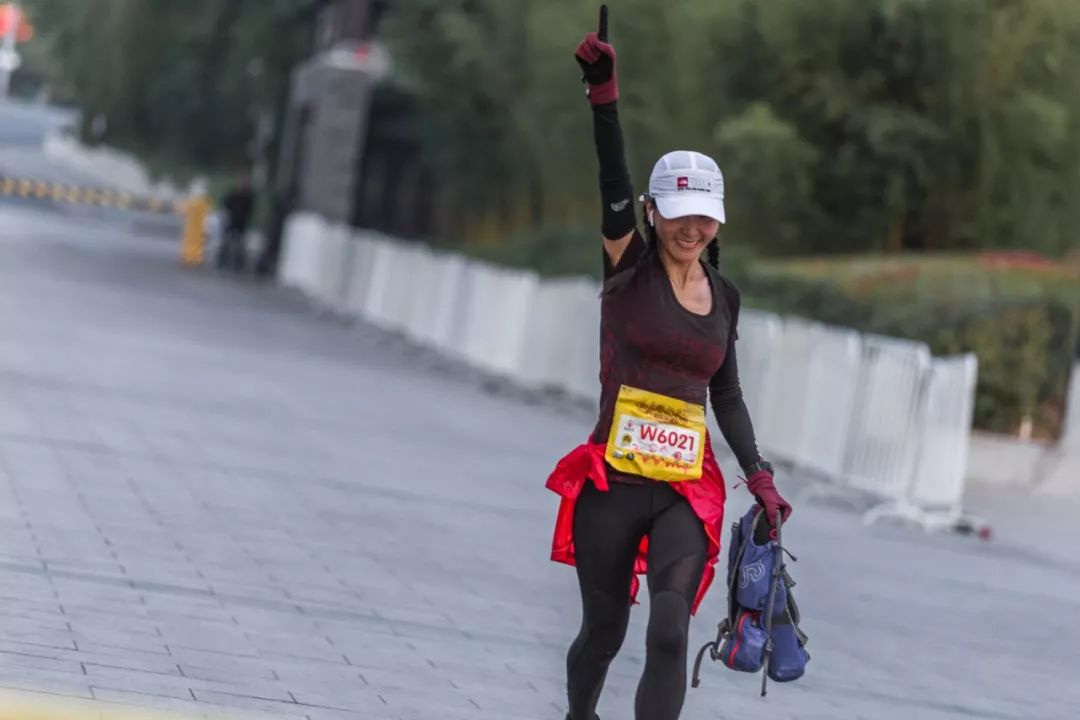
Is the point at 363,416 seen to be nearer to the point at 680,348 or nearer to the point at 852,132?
the point at 852,132

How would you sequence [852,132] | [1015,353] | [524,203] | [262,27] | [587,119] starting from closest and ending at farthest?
[1015,353]
[852,132]
[587,119]
[524,203]
[262,27]

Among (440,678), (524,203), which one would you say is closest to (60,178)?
(524,203)

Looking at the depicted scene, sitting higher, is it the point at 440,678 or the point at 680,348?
the point at 680,348

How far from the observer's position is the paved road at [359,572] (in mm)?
7168

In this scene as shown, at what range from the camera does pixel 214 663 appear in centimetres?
708

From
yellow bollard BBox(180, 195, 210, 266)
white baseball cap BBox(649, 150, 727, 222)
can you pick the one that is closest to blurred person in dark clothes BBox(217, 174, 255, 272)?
yellow bollard BBox(180, 195, 210, 266)

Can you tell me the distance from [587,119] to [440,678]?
18.8 metres

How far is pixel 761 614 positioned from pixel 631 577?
361mm

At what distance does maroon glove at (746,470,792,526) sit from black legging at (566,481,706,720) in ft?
0.60

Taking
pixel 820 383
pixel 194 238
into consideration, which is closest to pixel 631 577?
pixel 820 383

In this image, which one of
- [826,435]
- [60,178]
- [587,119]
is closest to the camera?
[826,435]

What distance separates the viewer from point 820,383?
1595 centimetres

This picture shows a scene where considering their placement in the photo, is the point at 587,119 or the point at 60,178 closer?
the point at 587,119

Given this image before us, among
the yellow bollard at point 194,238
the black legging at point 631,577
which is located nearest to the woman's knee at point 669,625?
the black legging at point 631,577
